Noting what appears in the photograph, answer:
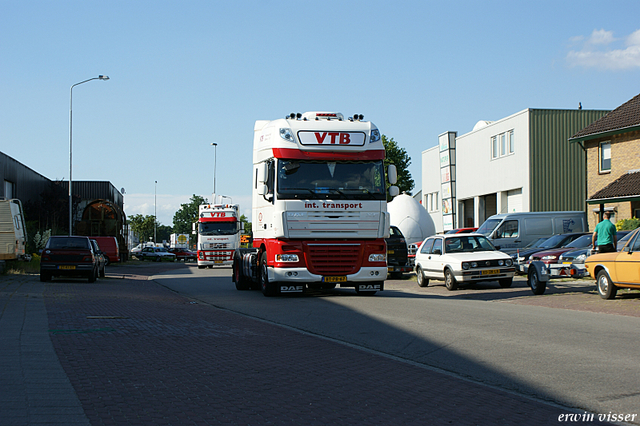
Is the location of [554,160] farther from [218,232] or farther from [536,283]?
[536,283]

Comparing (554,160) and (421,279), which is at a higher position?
(554,160)

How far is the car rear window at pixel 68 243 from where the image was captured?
74.3 ft

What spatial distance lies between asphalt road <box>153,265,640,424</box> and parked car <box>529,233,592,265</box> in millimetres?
1035

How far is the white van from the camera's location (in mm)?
24984

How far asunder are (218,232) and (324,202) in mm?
23404

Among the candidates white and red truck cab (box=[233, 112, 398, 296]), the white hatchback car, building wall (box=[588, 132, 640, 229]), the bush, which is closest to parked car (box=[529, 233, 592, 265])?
the white hatchback car

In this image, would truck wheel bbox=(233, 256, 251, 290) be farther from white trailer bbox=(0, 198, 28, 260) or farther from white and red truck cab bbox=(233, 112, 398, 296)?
white trailer bbox=(0, 198, 28, 260)

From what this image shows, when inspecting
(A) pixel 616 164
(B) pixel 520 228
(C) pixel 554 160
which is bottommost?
(B) pixel 520 228

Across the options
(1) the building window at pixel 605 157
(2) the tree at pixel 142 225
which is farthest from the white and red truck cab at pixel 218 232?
(2) the tree at pixel 142 225

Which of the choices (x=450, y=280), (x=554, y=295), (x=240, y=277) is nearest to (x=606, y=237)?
(x=554, y=295)

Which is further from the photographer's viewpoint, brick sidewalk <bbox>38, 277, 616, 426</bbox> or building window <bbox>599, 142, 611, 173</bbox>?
building window <bbox>599, 142, 611, 173</bbox>

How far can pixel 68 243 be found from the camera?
22859 millimetres

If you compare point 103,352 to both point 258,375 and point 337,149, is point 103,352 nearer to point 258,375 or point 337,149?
point 258,375

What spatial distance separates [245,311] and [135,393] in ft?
25.3
